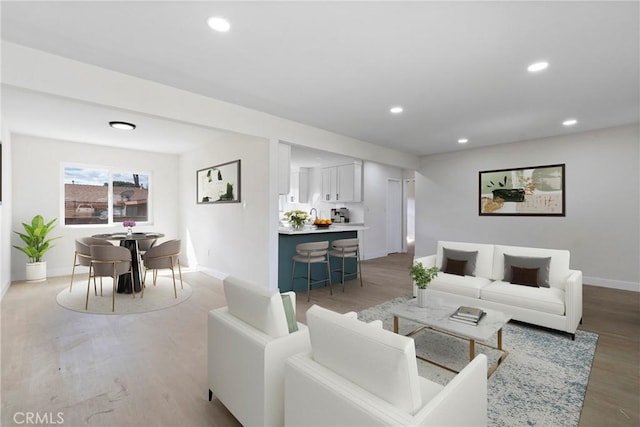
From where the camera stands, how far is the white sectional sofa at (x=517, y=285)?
304 centimetres

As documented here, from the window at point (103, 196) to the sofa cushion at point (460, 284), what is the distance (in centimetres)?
606

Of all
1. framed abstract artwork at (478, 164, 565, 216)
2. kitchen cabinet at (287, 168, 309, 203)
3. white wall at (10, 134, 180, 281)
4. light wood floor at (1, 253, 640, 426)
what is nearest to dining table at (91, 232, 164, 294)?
light wood floor at (1, 253, 640, 426)

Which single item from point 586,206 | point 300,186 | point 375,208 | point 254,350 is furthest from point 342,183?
point 254,350

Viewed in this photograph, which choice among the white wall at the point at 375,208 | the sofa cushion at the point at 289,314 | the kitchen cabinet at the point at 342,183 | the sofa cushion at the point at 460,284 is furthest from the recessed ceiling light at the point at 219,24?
the white wall at the point at 375,208

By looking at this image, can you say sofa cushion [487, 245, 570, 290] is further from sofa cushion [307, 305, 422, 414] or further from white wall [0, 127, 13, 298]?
white wall [0, 127, 13, 298]

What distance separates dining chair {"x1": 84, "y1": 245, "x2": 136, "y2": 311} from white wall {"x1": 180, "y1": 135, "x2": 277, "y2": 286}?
1.51 m

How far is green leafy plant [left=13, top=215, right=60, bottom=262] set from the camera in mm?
5039

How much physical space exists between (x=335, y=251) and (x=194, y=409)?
10.3 ft

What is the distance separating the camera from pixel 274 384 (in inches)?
61.5

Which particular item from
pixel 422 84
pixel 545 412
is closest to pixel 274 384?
pixel 545 412

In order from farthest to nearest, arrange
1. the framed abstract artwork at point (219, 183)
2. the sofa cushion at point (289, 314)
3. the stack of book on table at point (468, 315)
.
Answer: the framed abstract artwork at point (219, 183) → the stack of book on table at point (468, 315) → the sofa cushion at point (289, 314)

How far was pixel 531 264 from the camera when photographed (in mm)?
3502

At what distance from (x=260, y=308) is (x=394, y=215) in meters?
7.49

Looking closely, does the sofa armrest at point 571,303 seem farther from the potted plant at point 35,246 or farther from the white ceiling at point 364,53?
the potted plant at point 35,246
